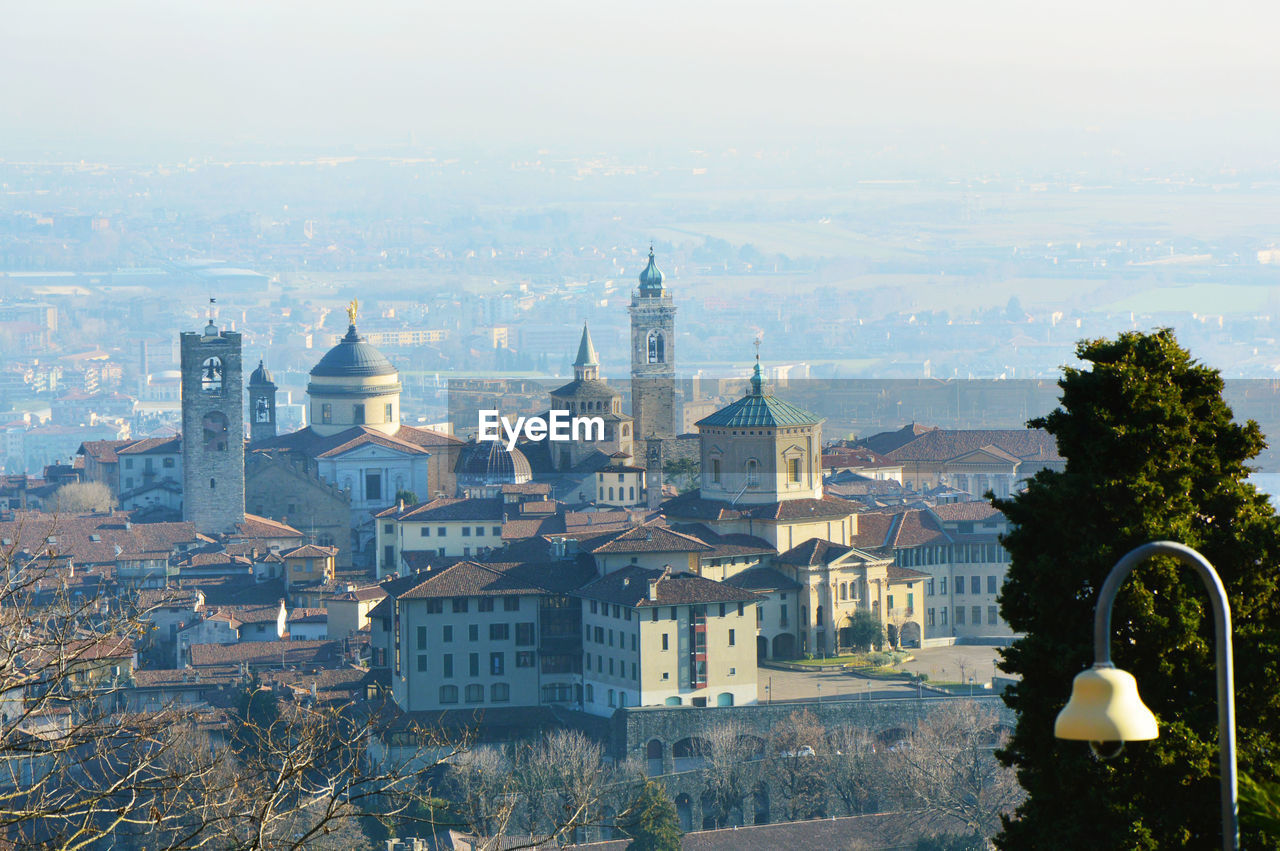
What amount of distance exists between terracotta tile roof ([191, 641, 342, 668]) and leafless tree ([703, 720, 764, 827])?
860 centimetres

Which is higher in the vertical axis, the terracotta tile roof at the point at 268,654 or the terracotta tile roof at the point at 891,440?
the terracotta tile roof at the point at 891,440

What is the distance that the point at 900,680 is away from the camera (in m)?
42.3

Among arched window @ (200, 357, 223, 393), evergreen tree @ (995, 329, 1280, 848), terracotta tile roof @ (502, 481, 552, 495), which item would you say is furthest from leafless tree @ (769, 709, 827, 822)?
arched window @ (200, 357, 223, 393)

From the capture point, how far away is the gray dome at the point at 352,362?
75.2 m

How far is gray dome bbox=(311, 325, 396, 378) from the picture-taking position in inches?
2960

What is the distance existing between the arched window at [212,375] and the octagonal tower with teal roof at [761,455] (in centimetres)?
1946

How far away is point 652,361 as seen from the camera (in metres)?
80.6

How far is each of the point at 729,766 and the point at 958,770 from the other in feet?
12.3

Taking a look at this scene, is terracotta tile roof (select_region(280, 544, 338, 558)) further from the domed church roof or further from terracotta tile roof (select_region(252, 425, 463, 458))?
the domed church roof

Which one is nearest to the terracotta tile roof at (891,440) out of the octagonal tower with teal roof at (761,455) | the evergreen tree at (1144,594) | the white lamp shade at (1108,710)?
the octagonal tower with teal roof at (761,455)

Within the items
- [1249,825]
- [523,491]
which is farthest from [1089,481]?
[523,491]

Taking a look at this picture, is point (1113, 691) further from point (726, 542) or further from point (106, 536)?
point (106, 536)

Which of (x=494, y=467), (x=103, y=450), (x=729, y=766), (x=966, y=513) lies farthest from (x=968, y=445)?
(x=729, y=766)

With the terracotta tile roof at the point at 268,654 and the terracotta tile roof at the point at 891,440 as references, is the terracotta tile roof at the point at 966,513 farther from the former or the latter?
the terracotta tile roof at the point at 891,440
